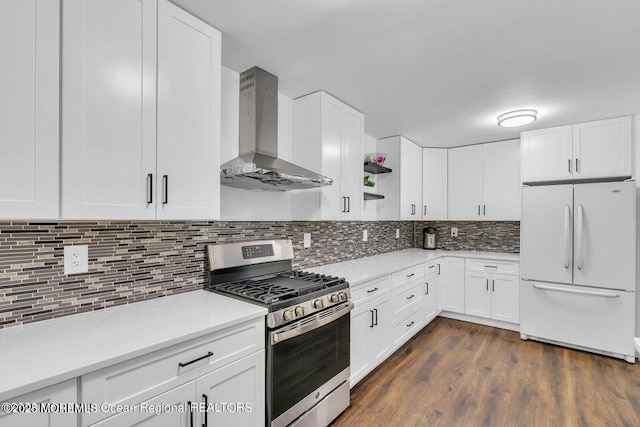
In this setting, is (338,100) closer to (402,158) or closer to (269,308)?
(402,158)

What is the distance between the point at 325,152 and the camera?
2500 millimetres

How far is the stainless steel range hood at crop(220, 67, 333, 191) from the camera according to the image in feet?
6.48

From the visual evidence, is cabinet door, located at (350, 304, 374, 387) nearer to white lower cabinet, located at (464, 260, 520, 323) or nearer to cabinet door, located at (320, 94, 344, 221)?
cabinet door, located at (320, 94, 344, 221)

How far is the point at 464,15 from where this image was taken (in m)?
1.57

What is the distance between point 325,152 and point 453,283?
2.76 m

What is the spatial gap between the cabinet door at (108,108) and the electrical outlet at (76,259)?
382 mm

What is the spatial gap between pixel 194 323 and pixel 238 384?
38 centimetres

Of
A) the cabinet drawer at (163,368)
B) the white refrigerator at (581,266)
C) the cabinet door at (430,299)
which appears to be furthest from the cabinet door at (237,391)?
the white refrigerator at (581,266)

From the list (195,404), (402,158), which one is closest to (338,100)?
(402,158)

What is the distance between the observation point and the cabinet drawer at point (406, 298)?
2.92 m

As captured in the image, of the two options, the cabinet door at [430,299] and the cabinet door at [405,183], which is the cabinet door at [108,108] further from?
Result: the cabinet door at [430,299]

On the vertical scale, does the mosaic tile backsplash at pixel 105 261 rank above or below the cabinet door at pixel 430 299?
above

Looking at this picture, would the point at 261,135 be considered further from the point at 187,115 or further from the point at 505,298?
the point at 505,298

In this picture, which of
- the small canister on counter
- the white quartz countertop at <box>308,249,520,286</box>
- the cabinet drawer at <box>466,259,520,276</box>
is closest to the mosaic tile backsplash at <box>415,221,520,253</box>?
the small canister on counter
